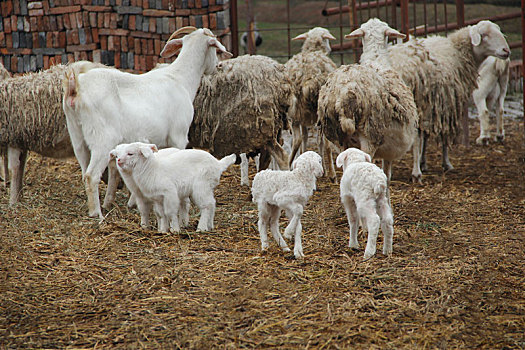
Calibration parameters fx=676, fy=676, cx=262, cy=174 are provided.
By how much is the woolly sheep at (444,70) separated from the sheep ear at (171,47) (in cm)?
274

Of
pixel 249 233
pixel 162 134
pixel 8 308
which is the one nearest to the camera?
pixel 8 308

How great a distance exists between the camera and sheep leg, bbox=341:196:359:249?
5031 millimetres

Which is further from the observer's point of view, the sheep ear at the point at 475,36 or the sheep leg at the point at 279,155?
the sheep ear at the point at 475,36

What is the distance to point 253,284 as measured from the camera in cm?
444

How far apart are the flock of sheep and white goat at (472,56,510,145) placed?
308cm

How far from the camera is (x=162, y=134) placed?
6684mm

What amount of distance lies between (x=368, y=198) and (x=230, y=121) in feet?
10.8

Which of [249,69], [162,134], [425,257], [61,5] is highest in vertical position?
[61,5]

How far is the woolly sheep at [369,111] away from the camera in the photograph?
6.65m

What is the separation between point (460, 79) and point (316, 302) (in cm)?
622

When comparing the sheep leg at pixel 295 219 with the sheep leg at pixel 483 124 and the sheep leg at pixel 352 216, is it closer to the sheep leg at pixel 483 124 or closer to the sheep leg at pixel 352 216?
the sheep leg at pixel 352 216

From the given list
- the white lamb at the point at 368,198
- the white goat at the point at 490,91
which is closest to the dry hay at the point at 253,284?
the white lamb at the point at 368,198

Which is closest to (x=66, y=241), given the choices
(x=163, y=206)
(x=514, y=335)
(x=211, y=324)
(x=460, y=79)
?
(x=163, y=206)

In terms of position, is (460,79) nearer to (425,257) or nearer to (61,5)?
(425,257)
